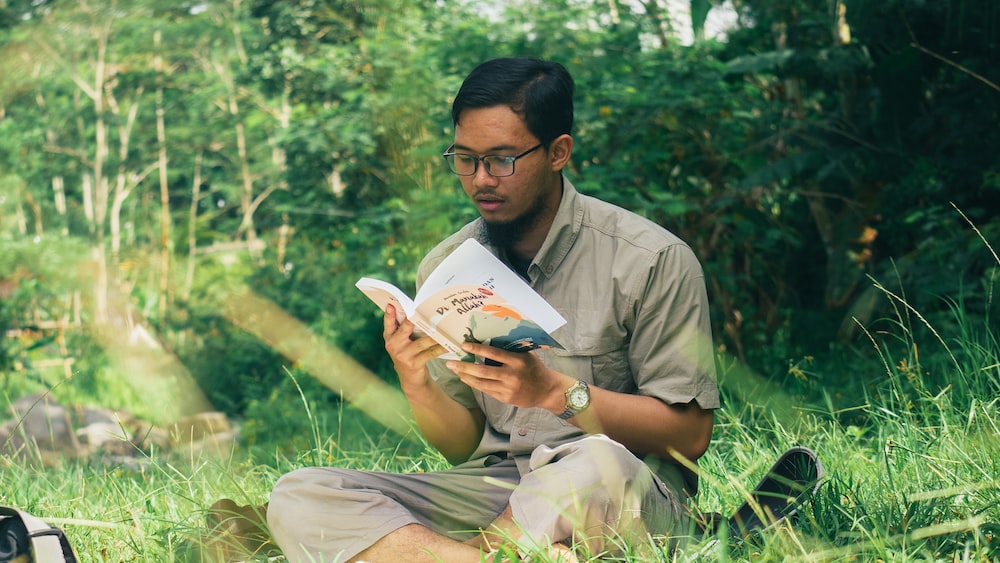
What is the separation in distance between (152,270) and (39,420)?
9.56m

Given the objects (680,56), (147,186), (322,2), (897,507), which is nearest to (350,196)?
(322,2)

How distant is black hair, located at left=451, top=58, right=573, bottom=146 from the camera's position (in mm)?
2871

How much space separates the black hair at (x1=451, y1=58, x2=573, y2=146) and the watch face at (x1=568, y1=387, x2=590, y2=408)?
0.77 meters

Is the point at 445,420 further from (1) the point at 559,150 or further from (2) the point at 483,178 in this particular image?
(1) the point at 559,150

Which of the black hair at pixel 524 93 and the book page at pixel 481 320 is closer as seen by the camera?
the book page at pixel 481 320

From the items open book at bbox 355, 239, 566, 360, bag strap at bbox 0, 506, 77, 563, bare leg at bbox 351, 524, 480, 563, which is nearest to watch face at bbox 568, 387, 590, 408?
open book at bbox 355, 239, 566, 360

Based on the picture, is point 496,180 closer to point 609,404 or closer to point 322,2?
point 609,404

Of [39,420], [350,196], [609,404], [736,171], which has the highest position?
[609,404]

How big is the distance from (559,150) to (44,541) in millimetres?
1676

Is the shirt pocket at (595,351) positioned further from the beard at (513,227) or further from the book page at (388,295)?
the book page at (388,295)

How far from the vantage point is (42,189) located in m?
22.3

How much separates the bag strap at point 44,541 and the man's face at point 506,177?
4.42 ft

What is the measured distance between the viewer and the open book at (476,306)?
2268 mm

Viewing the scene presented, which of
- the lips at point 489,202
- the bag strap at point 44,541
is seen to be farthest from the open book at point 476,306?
the bag strap at point 44,541
